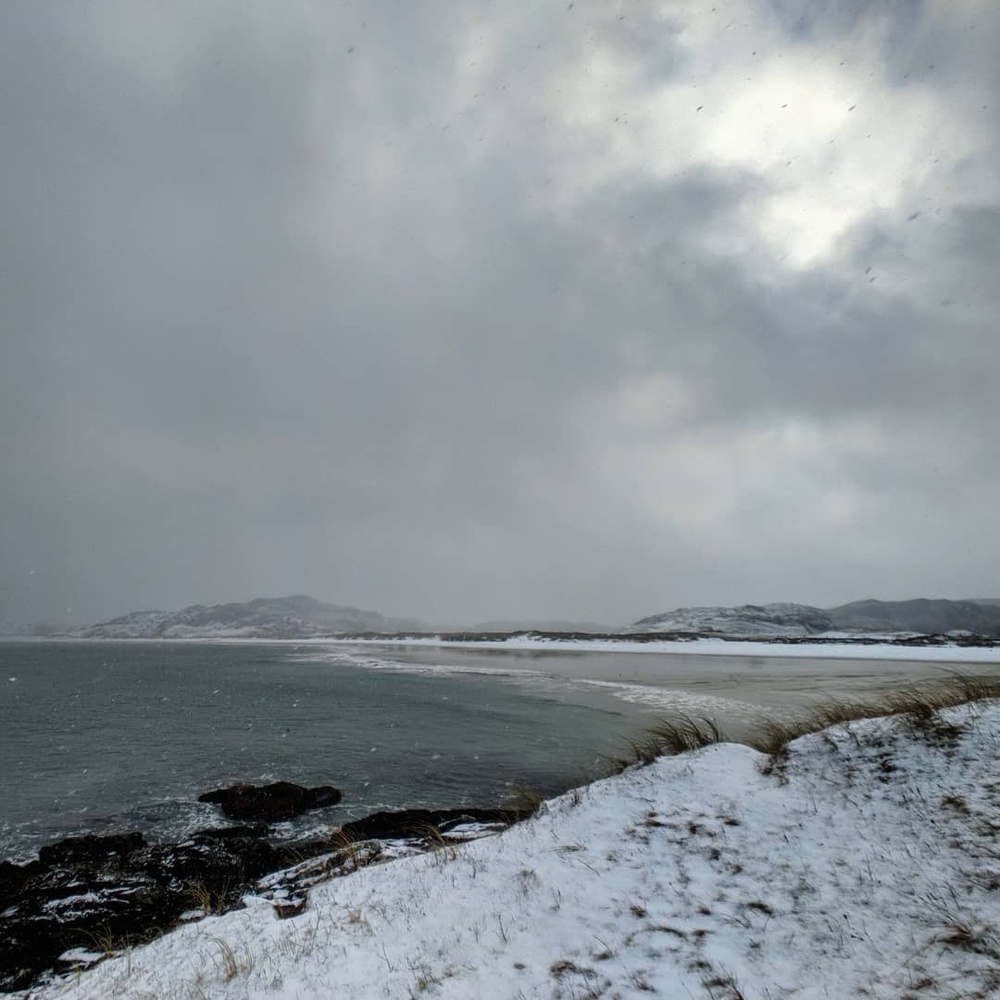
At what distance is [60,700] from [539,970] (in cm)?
4698

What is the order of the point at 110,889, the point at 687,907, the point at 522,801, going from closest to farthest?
the point at 687,907, the point at 110,889, the point at 522,801

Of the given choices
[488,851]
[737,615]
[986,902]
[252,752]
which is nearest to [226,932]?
[488,851]

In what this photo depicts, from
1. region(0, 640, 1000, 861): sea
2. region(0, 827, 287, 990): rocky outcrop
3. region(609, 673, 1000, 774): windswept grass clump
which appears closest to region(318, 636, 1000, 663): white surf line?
region(0, 640, 1000, 861): sea

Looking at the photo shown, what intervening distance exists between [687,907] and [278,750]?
20449 mm

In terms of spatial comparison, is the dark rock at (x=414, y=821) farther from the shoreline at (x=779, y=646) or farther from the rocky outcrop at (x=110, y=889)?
the shoreline at (x=779, y=646)

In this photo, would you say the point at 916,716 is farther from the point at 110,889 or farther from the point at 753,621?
the point at 753,621

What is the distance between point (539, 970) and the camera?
5.71 meters

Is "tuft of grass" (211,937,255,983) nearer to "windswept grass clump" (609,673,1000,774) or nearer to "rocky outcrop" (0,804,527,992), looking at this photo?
"rocky outcrop" (0,804,527,992)

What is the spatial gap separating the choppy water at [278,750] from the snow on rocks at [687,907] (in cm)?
748

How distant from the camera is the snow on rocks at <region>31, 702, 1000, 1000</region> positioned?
5383 millimetres

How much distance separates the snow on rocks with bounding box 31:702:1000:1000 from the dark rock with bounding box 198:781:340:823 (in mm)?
7062

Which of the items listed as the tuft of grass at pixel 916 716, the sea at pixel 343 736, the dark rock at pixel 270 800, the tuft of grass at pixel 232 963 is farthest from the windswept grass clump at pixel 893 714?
the dark rock at pixel 270 800

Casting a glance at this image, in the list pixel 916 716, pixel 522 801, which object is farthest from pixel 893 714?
pixel 522 801

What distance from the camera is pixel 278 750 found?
2283 cm
